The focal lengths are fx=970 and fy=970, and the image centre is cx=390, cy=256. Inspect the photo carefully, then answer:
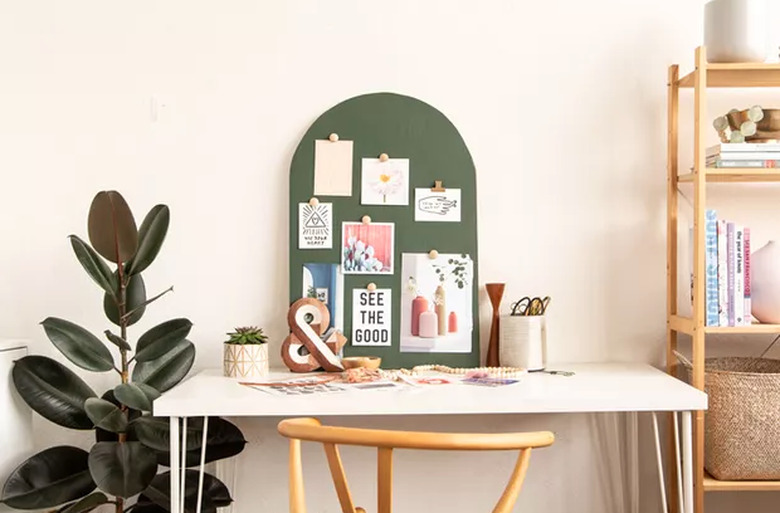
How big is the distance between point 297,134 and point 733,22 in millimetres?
1275

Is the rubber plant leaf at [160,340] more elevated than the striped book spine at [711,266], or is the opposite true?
the striped book spine at [711,266]

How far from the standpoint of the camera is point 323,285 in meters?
2.86

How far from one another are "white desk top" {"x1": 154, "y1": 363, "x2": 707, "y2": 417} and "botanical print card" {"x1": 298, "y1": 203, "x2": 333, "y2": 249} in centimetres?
57

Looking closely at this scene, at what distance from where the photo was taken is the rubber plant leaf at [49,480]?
2.51 m

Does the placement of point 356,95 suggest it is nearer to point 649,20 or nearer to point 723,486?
point 649,20

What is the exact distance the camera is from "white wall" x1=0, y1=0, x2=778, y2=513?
291cm

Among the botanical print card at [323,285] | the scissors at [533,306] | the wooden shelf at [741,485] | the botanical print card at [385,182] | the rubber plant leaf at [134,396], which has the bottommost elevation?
the wooden shelf at [741,485]

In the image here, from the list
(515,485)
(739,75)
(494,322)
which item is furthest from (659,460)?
(739,75)

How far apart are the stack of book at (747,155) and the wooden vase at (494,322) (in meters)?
0.70

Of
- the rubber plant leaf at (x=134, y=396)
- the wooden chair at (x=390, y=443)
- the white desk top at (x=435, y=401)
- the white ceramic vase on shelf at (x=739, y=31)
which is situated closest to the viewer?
the wooden chair at (x=390, y=443)

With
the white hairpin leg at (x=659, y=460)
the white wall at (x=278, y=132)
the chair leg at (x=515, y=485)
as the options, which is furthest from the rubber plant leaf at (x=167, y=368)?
the white hairpin leg at (x=659, y=460)

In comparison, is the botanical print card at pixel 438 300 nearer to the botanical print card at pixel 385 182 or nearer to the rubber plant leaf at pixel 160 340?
the botanical print card at pixel 385 182

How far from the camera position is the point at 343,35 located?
2.91m

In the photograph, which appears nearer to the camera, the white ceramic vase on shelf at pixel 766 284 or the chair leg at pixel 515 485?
the chair leg at pixel 515 485
